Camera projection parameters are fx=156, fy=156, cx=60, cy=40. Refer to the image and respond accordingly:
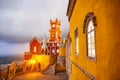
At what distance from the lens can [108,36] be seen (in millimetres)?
4074

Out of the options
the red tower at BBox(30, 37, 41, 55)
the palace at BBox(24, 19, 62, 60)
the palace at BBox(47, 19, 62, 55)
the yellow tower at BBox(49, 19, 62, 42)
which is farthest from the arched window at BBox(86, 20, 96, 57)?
the yellow tower at BBox(49, 19, 62, 42)

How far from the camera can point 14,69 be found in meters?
22.0

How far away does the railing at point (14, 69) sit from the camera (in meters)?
17.7

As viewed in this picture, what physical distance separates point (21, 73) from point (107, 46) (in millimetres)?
21929

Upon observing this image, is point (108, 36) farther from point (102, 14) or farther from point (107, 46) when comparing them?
point (102, 14)

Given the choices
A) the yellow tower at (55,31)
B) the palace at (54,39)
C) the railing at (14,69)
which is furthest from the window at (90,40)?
the yellow tower at (55,31)

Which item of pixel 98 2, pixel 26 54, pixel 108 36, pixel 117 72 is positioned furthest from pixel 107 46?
pixel 26 54

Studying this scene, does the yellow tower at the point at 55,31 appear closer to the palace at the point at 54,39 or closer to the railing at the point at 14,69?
the palace at the point at 54,39

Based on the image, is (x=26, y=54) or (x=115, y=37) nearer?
(x=115, y=37)

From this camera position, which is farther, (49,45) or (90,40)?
(49,45)

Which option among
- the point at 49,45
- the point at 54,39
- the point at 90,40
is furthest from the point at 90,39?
the point at 54,39

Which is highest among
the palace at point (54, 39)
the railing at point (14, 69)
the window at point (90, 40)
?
the palace at point (54, 39)

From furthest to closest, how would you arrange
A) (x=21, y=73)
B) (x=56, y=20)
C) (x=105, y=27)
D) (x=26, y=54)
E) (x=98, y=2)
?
(x=56, y=20)
(x=26, y=54)
(x=21, y=73)
(x=98, y=2)
(x=105, y=27)

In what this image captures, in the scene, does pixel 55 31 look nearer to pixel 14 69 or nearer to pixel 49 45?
pixel 49 45
